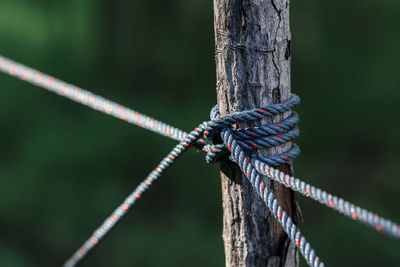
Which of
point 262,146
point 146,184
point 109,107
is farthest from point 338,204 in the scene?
point 109,107

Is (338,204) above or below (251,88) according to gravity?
below

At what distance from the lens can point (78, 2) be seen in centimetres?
256

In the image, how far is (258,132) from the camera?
2.56ft

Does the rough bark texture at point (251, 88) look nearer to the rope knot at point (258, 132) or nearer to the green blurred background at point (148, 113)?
the rope knot at point (258, 132)

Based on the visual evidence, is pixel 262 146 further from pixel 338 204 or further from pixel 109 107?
pixel 109 107

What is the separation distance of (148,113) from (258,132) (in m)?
1.85

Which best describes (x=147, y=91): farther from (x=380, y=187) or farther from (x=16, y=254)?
(x=380, y=187)

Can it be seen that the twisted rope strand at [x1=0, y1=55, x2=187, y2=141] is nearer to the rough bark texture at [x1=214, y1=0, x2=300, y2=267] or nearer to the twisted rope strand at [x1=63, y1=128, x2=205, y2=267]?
the twisted rope strand at [x1=63, y1=128, x2=205, y2=267]

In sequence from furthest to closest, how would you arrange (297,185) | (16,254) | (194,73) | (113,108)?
(194,73), (16,254), (113,108), (297,185)

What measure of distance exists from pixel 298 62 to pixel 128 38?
0.94 m

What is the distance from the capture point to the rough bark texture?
2.47ft

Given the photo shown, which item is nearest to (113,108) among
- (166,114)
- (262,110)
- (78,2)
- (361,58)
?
(262,110)

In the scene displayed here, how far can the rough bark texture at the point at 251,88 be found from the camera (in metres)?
0.75

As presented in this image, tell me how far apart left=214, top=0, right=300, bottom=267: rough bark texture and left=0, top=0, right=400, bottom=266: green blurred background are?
162 cm
